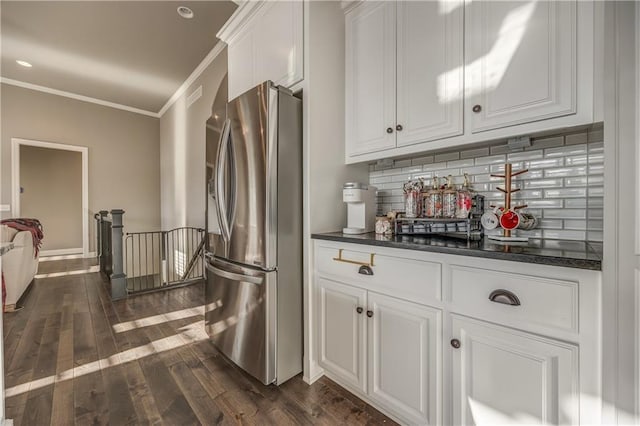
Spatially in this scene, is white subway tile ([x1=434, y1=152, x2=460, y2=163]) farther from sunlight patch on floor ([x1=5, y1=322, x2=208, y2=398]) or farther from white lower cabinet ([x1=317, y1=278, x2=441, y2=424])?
sunlight patch on floor ([x1=5, y1=322, x2=208, y2=398])

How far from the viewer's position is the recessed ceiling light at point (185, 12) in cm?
299

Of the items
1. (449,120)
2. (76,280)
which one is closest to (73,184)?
(76,280)

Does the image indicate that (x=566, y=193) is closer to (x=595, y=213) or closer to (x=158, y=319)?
(x=595, y=213)

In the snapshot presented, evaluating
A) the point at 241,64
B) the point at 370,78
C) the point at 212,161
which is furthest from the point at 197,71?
the point at 370,78

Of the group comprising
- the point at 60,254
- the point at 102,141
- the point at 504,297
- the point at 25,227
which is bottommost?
the point at 60,254

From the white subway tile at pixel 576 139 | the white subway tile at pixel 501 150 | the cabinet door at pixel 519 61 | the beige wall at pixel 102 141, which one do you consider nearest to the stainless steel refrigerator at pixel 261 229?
the cabinet door at pixel 519 61

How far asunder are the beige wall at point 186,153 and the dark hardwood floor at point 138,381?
193cm

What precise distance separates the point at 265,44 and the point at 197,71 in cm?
297

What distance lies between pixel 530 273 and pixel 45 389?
2.59 m

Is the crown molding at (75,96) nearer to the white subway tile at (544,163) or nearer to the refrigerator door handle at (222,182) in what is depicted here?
the refrigerator door handle at (222,182)

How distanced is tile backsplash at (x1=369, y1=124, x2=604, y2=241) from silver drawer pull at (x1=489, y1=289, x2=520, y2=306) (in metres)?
0.67

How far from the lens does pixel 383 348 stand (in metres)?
1.36

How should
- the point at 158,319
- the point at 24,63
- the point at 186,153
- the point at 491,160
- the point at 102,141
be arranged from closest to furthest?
the point at 491,160
the point at 158,319
the point at 24,63
the point at 186,153
the point at 102,141

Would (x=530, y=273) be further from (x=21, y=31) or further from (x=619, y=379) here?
(x=21, y=31)
